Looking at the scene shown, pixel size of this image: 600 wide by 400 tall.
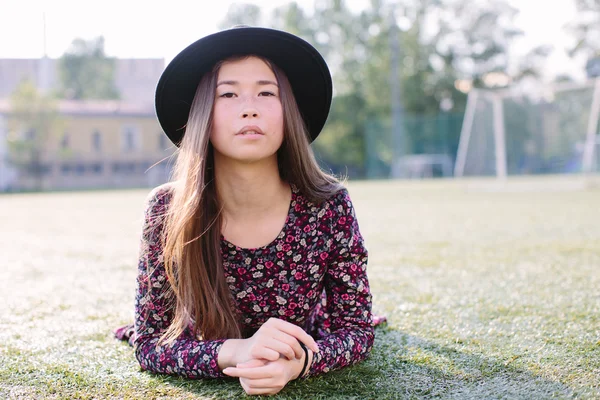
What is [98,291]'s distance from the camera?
135 inches

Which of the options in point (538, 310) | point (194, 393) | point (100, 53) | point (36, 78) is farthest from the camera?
point (100, 53)

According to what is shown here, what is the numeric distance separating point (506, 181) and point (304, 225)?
48.6 feet

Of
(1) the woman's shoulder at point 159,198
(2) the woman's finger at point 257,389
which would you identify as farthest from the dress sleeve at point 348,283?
(1) the woman's shoulder at point 159,198

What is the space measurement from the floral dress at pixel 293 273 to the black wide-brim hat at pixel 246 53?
269mm

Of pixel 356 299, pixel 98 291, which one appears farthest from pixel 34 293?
pixel 356 299

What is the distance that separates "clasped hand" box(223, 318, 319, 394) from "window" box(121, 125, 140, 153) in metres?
42.6

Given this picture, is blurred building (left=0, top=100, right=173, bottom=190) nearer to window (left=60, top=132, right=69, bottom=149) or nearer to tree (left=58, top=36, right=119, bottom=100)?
window (left=60, top=132, right=69, bottom=149)

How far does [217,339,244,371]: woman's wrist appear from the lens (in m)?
1.70

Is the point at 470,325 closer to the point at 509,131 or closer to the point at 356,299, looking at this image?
the point at 356,299

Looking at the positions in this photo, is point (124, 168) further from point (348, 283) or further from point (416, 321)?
point (348, 283)

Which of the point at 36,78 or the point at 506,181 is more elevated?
the point at 36,78

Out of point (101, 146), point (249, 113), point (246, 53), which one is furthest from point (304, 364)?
point (101, 146)

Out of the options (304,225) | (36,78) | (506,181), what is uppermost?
(36,78)

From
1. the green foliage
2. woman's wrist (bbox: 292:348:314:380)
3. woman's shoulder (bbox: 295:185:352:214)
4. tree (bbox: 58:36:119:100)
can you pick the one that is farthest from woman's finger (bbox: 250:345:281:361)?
tree (bbox: 58:36:119:100)
